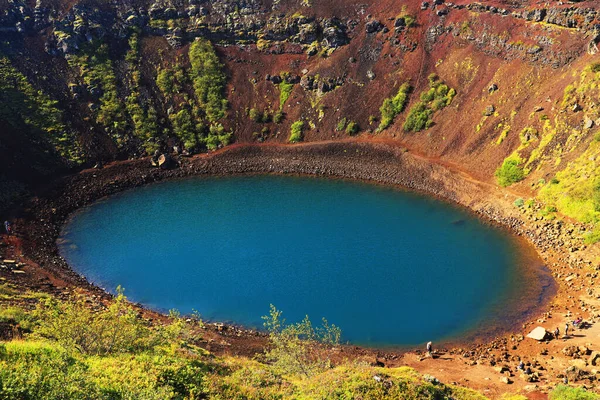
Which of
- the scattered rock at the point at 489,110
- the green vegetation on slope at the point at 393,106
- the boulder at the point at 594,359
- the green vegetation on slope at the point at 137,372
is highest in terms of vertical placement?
the green vegetation on slope at the point at 393,106

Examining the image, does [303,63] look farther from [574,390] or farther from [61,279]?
[574,390]

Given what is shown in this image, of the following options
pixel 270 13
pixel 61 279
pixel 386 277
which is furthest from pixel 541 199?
pixel 270 13

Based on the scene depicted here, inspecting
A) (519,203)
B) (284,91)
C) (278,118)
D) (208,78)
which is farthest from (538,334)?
(208,78)

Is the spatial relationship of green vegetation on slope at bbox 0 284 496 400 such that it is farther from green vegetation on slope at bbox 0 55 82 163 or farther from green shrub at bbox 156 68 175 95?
green shrub at bbox 156 68 175 95

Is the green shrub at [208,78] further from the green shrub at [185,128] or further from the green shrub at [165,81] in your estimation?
the green shrub at [165,81]

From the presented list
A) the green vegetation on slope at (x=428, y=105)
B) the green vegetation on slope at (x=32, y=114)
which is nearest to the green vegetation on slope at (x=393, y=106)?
the green vegetation on slope at (x=428, y=105)

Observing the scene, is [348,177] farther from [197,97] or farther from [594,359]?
[594,359]
